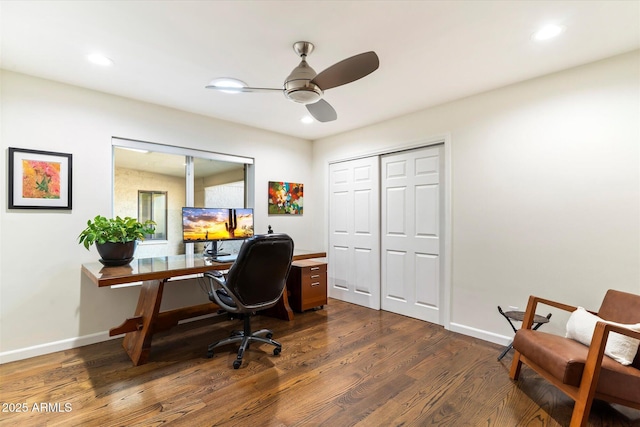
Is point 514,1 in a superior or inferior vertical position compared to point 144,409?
superior

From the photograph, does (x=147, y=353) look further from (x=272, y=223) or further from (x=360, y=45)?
(x=360, y=45)

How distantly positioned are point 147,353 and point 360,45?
289 centimetres

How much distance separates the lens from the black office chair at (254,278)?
2281 mm

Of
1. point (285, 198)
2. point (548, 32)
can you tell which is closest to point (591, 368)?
point (548, 32)

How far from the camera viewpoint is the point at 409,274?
3.58m

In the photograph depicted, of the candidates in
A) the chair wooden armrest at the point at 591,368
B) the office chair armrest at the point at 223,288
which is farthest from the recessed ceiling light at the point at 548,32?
the office chair armrest at the point at 223,288

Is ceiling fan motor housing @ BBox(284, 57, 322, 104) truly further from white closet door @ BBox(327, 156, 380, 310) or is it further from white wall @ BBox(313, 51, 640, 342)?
white closet door @ BBox(327, 156, 380, 310)

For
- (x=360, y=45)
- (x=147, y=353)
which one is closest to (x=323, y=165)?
(x=360, y=45)

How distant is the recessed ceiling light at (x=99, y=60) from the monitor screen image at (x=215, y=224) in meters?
1.29

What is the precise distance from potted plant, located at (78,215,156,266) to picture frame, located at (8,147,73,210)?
0.47 meters

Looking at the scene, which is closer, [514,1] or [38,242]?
[514,1]

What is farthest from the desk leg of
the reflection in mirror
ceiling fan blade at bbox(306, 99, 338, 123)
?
ceiling fan blade at bbox(306, 99, 338, 123)

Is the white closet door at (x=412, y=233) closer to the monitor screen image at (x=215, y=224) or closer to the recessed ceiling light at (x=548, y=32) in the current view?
the recessed ceiling light at (x=548, y=32)

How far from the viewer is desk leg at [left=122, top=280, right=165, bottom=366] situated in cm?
241
